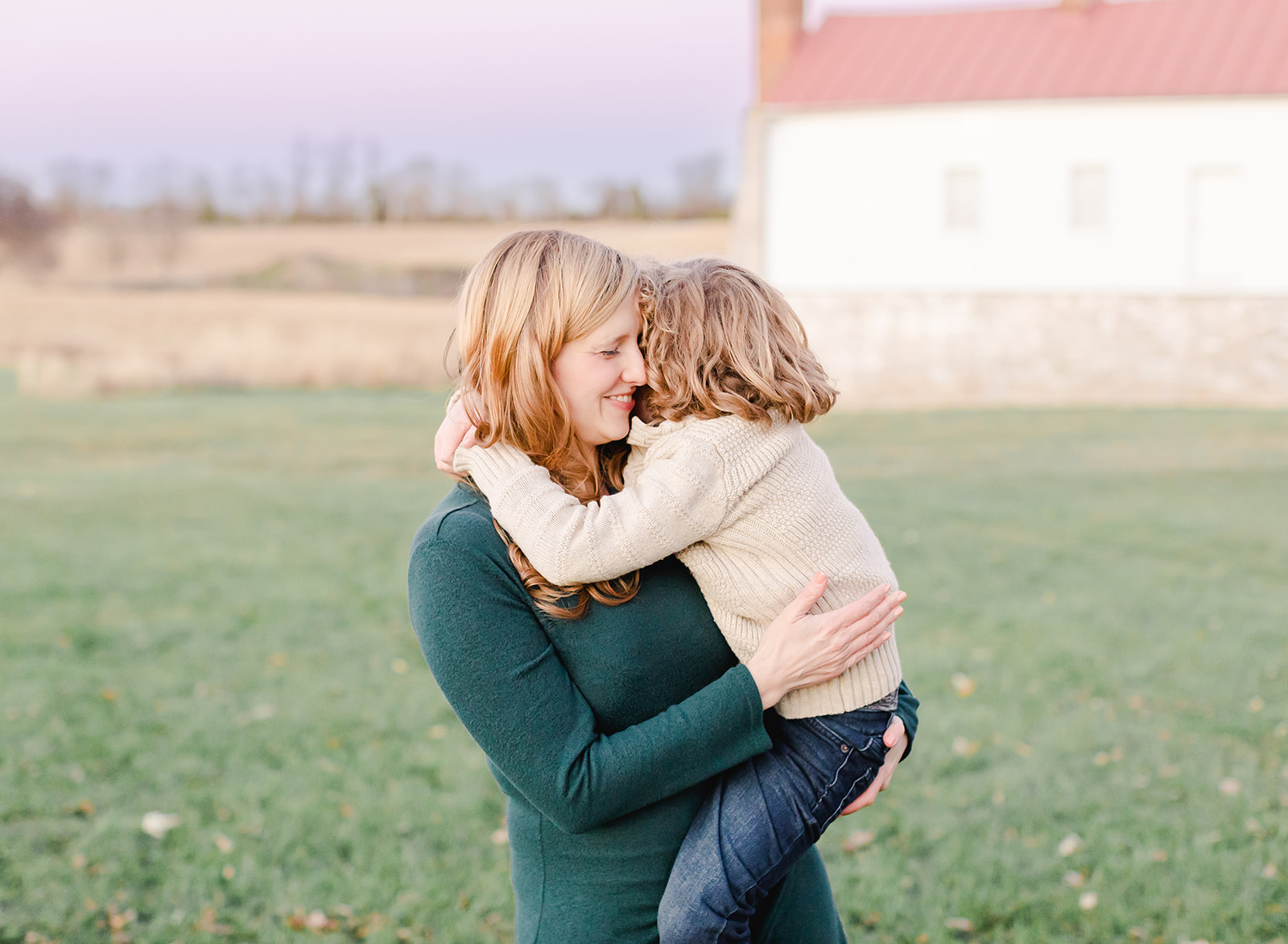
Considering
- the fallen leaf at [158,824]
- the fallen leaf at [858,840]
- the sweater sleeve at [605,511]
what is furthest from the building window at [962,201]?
the sweater sleeve at [605,511]

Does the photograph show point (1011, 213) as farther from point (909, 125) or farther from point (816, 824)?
point (816, 824)

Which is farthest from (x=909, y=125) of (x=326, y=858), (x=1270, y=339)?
(x=326, y=858)

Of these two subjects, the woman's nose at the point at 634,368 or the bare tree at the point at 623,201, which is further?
the bare tree at the point at 623,201

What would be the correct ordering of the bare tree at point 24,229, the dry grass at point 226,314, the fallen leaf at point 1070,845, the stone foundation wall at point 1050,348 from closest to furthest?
the fallen leaf at point 1070,845, the stone foundation wall at point 1050,348, the dry grass at point 226,314, the bare tree at point 24,229

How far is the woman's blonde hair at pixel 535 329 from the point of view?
1890 millimetres

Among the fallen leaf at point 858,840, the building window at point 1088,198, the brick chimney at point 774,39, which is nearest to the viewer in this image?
the fallen leaf at point 858,840

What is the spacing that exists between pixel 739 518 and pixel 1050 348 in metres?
21.1

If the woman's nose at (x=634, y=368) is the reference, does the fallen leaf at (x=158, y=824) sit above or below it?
below

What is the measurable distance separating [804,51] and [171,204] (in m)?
32.4

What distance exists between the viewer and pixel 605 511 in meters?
1.93

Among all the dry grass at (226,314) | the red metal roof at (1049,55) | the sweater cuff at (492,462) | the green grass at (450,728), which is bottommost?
the dry grass at (226,314)

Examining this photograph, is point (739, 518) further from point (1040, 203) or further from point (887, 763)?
point (1040, 203)

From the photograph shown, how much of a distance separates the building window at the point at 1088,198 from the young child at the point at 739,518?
21288 millimetres

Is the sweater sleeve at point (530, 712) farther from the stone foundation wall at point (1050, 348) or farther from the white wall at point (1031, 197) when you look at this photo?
the white wall at point (1031, 197)
